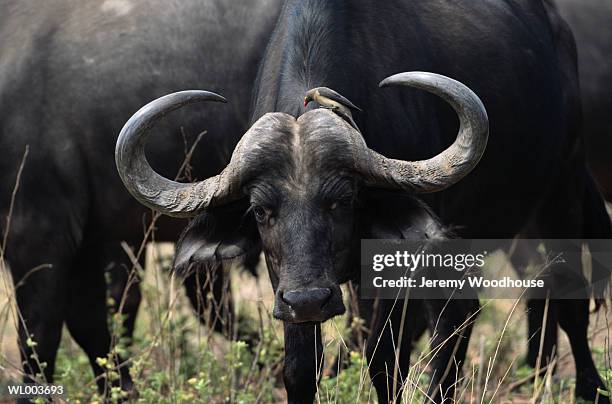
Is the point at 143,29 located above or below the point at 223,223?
above

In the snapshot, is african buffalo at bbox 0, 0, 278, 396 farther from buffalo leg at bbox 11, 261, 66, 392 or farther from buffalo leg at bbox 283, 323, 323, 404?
buffalo leg at bbox 283, 323, 323, 404

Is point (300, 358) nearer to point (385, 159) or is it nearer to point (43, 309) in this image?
point (385, 159)

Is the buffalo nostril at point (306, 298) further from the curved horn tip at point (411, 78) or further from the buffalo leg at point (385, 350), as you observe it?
the buffalo leg at point (385, 350)

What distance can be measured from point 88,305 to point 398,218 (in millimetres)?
2692

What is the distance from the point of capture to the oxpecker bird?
498 cm

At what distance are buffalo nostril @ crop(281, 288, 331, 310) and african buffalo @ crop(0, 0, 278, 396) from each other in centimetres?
228

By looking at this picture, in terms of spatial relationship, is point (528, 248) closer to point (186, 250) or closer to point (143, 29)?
point (143, 29)

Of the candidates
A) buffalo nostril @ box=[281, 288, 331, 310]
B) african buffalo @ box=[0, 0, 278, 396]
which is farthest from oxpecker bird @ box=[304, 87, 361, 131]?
african buffalo @ box=[0, 0, 278, 396]

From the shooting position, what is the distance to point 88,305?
722 cm

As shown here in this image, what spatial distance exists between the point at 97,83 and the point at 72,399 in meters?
1.66

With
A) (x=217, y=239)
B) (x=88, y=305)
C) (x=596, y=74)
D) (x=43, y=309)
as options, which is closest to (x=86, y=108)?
(x=43, y=309)

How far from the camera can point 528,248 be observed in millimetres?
7832

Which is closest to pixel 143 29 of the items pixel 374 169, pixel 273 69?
pixel 273 69

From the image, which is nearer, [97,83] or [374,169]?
[374,169]
